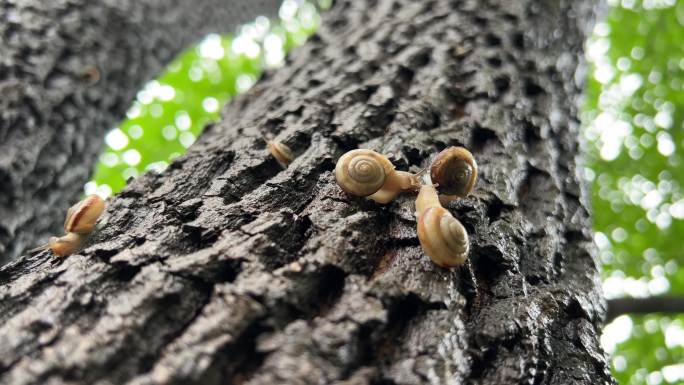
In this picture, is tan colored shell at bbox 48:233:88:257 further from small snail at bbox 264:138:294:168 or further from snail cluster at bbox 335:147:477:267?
snail cluster at bbox 335:147:477:267

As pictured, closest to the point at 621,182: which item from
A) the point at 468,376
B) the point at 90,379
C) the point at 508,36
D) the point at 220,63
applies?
the point at 508,36

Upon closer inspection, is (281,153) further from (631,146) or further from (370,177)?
(631,146)

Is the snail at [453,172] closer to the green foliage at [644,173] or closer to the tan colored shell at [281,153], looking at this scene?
the tan colored shell at [281,153]

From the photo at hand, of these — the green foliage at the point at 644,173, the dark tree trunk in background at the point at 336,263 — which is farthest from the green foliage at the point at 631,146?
the dark tree trunk in background at the point at 336,263

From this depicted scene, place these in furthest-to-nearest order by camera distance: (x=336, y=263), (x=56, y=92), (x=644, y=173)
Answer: (x=644, y=173)
(x=56, y=92)
(x=336, y=263)

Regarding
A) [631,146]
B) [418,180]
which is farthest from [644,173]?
[418,180]

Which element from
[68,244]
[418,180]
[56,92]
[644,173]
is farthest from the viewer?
[644,173]

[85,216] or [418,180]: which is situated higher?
[85,216]

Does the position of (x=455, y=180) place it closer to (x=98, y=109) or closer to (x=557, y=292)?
(x=557, y=292)
